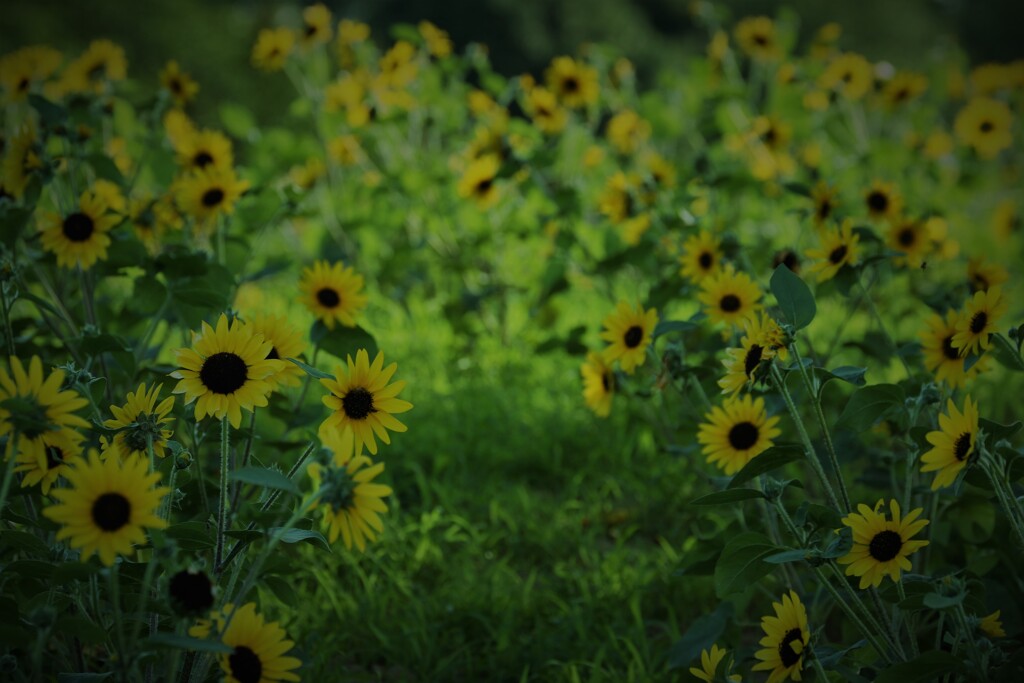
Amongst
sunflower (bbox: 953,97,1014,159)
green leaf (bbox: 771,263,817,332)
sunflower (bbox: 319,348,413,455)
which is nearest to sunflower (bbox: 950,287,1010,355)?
green leaf (bbox: 771,263,817,332)

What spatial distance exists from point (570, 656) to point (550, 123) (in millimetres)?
2323

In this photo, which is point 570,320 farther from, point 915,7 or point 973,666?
point 915,7

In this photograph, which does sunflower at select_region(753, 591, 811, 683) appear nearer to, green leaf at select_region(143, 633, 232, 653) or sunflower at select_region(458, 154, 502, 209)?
green leaf at select_region(143, 633, 232, 653)

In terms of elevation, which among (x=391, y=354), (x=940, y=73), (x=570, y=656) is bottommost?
(x=570, y=656)

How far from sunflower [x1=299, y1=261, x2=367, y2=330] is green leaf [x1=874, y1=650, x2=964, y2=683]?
1.20 meters

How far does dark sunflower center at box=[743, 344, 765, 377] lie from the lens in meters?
1.49

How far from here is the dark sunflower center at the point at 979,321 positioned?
5.06ft

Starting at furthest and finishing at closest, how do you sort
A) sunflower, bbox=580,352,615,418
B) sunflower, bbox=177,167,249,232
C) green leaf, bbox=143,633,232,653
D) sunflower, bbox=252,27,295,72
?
sunflower, bbox=252,27,295,72, sunflower, bbox=177,167,249,232, sunflower, bbox=580,352,615,418, green leaf, bbox=143,633,232,653

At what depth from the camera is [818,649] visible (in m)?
1.45

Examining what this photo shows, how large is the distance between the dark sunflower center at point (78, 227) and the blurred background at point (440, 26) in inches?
256

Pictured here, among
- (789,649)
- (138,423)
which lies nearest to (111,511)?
(138,423)

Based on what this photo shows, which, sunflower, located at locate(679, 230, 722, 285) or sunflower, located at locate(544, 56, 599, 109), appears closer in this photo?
sunflower, located at locate(679, 230, 722, 285)

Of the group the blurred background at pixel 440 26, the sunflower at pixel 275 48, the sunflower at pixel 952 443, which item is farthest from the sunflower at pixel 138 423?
the blurred background at pixel 440 26

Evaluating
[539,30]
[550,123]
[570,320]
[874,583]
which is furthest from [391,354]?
[539,30]
